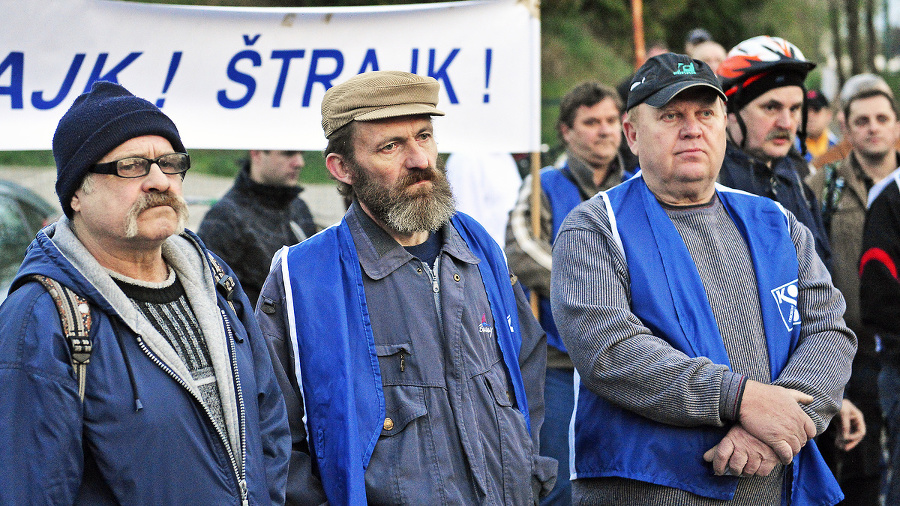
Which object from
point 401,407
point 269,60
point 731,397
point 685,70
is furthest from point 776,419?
point 269,60

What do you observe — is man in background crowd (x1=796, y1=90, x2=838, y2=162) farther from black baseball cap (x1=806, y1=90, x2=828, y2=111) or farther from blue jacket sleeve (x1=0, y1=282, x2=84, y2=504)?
blue jacket sleeve (x1=0, y1=282, x2=84, y2=504)

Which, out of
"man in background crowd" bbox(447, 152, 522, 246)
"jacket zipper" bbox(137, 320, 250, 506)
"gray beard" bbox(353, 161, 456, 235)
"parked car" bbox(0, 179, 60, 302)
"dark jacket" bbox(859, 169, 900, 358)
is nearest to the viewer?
"jacket zipper" bbox(137, 320, 250, 506)

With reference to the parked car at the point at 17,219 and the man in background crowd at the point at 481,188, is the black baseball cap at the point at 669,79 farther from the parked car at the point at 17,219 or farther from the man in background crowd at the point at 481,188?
the parked car at the point at 17,219

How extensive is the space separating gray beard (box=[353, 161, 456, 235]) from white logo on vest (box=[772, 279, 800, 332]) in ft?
3.68

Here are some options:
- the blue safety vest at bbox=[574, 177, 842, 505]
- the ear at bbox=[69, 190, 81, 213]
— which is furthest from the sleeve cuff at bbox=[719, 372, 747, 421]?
the ear at bbox=[69, 190, 81, 213]

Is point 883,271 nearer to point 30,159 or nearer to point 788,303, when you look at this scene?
point 788,303

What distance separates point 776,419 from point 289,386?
148 cm

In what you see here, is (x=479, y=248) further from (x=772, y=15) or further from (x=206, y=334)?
(x=772, y=15)

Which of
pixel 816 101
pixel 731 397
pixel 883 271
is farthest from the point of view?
pixel 816 101

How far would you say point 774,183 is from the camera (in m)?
4.18

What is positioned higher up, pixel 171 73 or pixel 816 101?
pixel 816 101

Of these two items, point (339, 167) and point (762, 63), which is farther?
point (762, 63)

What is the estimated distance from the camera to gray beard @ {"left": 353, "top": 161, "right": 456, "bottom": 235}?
3.07 m

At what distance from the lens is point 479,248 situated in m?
3.32
